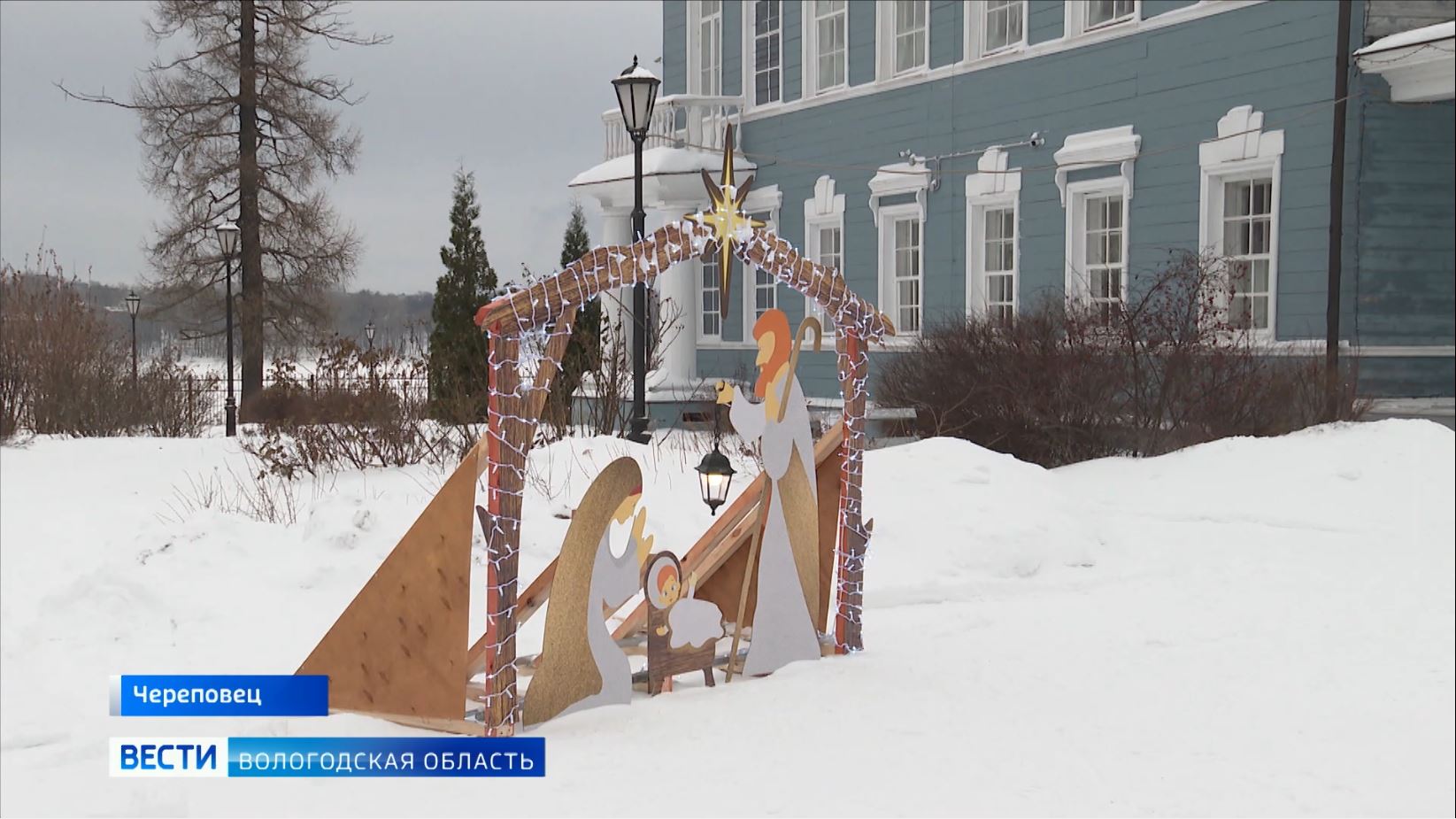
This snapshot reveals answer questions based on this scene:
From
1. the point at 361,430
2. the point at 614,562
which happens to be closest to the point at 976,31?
the point at 361,430

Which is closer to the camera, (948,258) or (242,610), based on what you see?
(242,610)

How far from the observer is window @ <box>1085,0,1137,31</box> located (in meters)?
16.8

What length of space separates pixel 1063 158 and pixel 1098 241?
1.12 meters

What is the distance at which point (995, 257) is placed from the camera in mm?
18984

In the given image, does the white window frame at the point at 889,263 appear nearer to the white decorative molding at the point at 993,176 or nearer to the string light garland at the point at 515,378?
the white decorative molding at the point at 993,176

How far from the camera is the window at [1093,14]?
16.9m

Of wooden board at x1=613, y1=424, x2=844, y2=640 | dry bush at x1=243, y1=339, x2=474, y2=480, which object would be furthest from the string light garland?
dry bush at x1=243, y1=339, x2=474, y2=480

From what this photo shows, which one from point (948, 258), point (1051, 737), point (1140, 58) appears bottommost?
point (1051, 737)

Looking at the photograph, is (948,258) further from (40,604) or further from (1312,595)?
(40,604)

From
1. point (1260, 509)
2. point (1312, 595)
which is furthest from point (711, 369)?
point (1312, 595)

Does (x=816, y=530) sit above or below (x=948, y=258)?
below

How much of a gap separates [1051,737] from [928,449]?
19.7 ft

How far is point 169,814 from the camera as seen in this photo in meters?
4.84

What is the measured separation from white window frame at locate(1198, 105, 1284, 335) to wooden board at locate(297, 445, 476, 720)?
1113 centimetres
